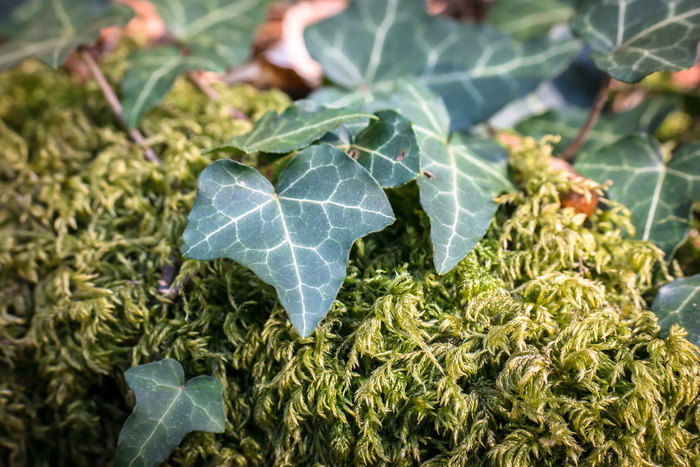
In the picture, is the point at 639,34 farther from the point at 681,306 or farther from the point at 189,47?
the point at 189,47

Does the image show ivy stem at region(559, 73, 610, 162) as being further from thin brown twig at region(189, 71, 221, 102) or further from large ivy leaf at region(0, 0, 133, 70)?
large ivy leaf at region(0, 0, 133, 70)

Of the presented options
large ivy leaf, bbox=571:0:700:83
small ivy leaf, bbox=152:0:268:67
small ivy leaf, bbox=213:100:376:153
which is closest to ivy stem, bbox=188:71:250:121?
small ivy leaf, bbox=152:0:268:67

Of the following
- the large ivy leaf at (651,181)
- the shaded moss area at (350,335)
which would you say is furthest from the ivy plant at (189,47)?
the large ivy leaf at (651,181)

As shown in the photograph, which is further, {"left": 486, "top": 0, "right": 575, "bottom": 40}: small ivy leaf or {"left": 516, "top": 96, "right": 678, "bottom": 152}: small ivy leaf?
{"left": 486, "top": 0, "right": 575, "bottom": 40}: small ivy leaf

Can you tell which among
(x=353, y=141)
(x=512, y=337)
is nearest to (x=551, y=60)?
(x=353, y=141)

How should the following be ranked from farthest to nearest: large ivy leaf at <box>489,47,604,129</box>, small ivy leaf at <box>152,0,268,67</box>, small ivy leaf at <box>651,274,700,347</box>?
large ivy leaf at <box>489,47,604,129</box> < small ivy leaf at <box>152,0,268,67</box> < small ivy leaf at <box>651,274,700,347</box>

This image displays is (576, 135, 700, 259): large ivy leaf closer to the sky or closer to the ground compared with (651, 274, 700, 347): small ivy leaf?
closer to the sky

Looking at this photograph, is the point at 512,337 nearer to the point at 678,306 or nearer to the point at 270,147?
the point at 678,306

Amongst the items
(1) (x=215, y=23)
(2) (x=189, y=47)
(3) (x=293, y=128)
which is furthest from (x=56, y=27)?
(3) (x=293, y=128)
